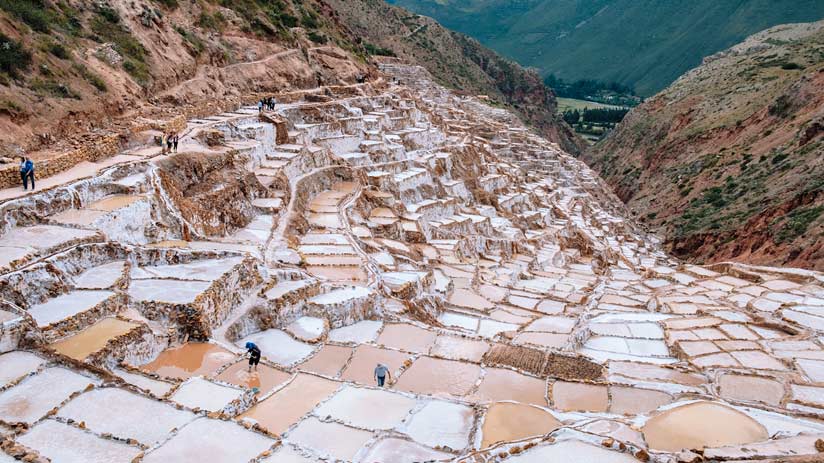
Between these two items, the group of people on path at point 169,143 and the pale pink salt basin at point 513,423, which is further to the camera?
the group of people on path at point 169,143

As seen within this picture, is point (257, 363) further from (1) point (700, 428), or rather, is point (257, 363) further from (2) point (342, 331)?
(1) point (700, 428)

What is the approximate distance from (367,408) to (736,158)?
37.5 m

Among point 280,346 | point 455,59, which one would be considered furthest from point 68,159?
point 455,59

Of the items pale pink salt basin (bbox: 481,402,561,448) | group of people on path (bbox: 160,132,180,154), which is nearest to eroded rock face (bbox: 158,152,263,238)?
group of people on path (bbox: 160,132,180,154)

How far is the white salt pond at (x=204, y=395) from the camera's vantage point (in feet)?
25.0

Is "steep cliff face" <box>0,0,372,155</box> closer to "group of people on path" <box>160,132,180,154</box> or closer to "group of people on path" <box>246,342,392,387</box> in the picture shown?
"group of people on path" <box>160,132,180,154</box>

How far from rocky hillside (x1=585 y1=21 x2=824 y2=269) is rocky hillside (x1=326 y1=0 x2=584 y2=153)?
55.3 ft

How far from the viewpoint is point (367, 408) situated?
25.7 feet

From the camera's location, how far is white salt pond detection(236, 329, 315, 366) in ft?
33.6

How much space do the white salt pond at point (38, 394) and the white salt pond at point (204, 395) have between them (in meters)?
1.11

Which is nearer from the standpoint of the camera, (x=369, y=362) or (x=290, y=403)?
(x=290, y=403)

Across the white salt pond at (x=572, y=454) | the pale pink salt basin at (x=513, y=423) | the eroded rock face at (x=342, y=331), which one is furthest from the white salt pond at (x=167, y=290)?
the white salt pond at (x=572, y=454)

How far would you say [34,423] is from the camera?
6.75 m

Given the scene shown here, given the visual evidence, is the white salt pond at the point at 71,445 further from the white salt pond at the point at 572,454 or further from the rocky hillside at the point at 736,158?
the rocky hillside at the point at 736,158
